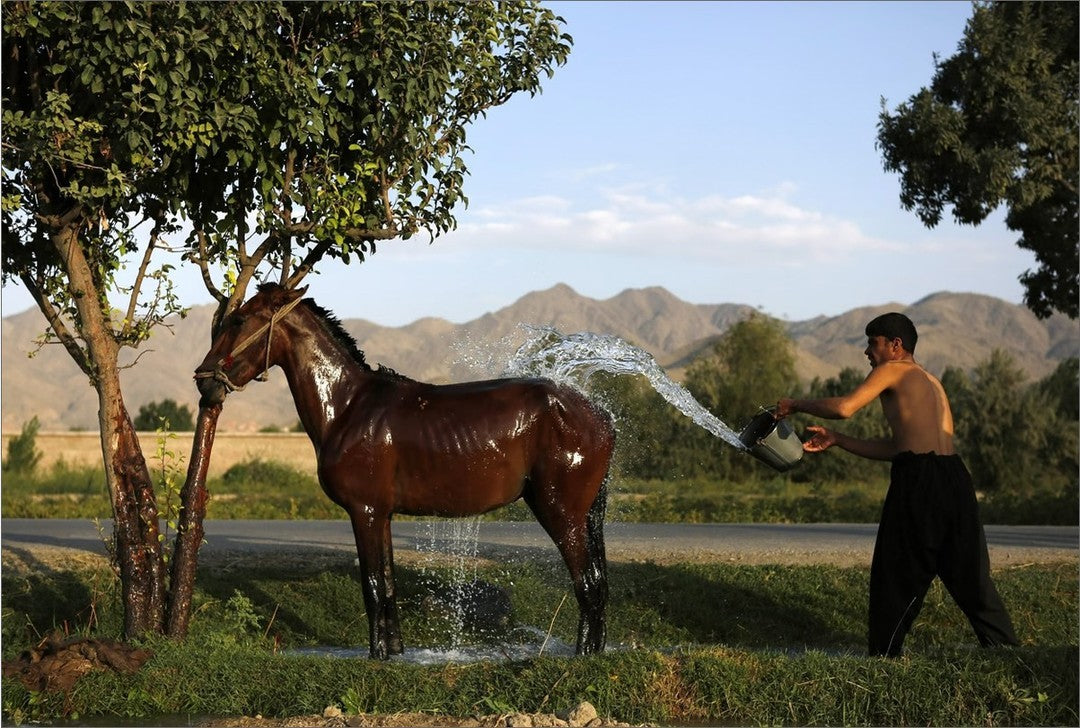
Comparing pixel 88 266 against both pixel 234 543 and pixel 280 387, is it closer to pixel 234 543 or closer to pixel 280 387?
→ pixel 234 543

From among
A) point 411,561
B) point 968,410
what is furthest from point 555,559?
point 968,410

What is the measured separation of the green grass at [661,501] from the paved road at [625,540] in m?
0.97

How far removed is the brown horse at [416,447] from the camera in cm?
817

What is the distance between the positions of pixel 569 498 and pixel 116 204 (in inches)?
137

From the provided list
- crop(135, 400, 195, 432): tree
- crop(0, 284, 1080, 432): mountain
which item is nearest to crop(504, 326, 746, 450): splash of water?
crop(135, 400, 195, 432): tree

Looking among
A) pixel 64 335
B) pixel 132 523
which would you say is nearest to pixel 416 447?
pixel 132 523

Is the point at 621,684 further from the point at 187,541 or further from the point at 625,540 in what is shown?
the point at 625,540

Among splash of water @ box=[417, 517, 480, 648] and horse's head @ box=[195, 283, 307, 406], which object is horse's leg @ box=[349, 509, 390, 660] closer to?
splash of water @ box=[417, 517, 480, 648]

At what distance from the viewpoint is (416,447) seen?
8211 millimetres

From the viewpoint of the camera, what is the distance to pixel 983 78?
736 inches

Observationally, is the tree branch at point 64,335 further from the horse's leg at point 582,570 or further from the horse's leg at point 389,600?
the horse's leg at point 582,570

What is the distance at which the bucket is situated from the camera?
7969mm

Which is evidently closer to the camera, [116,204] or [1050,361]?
[116,204]

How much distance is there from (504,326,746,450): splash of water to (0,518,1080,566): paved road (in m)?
1.92
